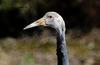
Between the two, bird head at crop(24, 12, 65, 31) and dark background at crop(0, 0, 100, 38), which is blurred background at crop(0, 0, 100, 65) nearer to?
dark background at crop(0, 0, 100, 38)

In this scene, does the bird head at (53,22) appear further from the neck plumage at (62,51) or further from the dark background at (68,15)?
the dark background at (68,15)

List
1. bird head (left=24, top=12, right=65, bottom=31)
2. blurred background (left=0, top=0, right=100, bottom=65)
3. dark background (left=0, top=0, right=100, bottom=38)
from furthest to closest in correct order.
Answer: dark background (left=0, top=0, right=100, bottom=38) → blurred background (left=0, top=0, right=100, bottom=65) → bird head (left=24, top=12, right=65, bottom=31)

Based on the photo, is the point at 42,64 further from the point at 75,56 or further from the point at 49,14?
the point at 49,14

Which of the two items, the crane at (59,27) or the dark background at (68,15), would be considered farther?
the dark background at (68,15)

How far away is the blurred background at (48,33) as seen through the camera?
12094 mm

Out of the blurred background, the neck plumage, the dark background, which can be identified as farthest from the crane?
the dark background

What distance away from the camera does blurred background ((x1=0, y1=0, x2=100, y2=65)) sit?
39.7ft

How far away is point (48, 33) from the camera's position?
42.2 feet

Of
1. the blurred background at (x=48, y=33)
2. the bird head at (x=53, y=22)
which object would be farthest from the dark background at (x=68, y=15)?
the bird head at (x=53, y=22)

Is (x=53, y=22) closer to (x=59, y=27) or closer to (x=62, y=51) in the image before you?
(x=59, y=27)

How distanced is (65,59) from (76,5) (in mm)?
7186

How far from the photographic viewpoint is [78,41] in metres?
13.0

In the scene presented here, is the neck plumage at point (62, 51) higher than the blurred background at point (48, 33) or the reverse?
the reverse

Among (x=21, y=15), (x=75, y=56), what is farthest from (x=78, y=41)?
(x=21, y=15)
